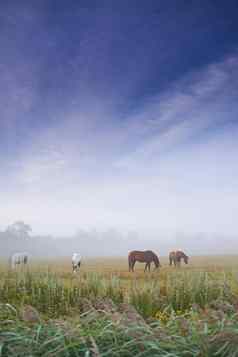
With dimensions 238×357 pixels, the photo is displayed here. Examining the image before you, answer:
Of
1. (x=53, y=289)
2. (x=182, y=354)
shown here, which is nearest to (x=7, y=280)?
(x=53, y=289)

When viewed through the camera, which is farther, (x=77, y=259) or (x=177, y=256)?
(x=177, y=256)

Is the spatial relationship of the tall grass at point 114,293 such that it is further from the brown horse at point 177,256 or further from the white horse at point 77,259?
the brown horse at point 177,256

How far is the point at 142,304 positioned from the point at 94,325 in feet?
12.2

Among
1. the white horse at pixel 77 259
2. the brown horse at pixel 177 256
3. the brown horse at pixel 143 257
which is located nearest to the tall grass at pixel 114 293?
the white horse at pixel 77 259

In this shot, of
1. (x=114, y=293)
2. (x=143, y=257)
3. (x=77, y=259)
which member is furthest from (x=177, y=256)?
(x=114, y=293)

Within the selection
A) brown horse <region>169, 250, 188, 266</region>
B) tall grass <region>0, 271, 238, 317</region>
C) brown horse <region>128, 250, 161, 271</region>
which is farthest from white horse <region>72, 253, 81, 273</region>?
tall grass <region>0, 271, 238, 317</region>

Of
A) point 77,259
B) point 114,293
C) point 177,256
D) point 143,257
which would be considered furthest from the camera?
point 177,256

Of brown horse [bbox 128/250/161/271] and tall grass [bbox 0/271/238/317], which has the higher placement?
brown horse [bbox 128/250/161/271]

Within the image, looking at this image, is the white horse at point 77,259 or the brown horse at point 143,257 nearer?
the white horse at point 77,259

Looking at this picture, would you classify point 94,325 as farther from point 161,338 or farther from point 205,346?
point 205,346

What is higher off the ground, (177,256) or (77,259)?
(77,259)

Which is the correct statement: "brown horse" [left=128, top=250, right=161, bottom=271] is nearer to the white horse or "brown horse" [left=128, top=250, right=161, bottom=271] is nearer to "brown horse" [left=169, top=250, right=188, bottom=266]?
"brown horse" [left=169, top=250, right=188, bottom=266]

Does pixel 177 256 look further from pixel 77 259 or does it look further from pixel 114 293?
pixel 114 293

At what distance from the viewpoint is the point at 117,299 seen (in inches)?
328
